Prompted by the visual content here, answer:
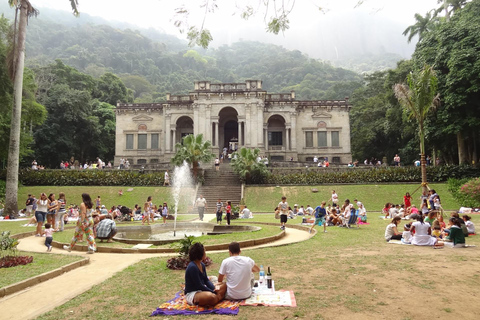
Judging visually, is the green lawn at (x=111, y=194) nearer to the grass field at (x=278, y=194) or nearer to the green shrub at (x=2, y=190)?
the grass field at (x=278, y=194)

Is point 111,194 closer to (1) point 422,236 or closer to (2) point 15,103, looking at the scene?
(2) point 15,103

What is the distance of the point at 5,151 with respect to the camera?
88.2ft

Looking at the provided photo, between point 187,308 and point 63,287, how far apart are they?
2856mm

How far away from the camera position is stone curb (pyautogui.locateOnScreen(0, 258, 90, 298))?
573cm

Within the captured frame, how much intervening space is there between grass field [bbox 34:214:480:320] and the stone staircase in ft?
52.4

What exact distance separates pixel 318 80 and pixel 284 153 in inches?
2090

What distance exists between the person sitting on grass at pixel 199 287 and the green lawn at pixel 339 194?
18566 millimetres

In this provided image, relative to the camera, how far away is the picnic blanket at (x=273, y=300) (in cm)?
494

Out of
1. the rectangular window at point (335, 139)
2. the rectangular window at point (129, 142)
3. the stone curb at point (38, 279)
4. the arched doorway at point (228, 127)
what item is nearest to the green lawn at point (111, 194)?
the rectangular window at point (129, 142)

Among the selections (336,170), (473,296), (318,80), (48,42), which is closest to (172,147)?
(336,170)

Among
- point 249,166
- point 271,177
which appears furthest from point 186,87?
point 271,177

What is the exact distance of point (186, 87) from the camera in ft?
270

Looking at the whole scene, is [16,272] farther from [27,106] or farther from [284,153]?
[284,153]

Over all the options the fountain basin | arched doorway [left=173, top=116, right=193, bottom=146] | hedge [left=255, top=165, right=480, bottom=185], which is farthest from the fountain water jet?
arched doorway [left=173, top=116, right=193, bottom=146]
